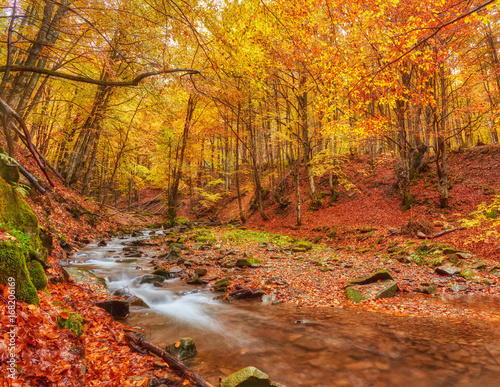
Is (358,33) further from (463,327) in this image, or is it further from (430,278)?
(463,327)

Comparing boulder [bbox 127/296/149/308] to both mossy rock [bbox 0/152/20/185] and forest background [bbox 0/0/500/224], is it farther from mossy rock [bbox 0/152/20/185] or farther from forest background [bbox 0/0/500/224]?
mossy rock [bbox 0/152/20/185]

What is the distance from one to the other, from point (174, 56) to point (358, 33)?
801 centimetres

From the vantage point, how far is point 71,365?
2.60m

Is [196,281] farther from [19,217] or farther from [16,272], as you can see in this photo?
[16,272]

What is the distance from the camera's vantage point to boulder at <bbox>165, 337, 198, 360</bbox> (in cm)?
396

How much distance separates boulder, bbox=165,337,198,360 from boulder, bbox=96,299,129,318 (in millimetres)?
1589

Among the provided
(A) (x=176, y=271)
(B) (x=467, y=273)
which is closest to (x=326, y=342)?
(B) (x=467, y=273)

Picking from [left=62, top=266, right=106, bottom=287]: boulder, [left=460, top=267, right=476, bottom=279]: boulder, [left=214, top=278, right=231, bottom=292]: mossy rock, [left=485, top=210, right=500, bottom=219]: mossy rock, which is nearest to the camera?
[left=62, top=266, right=106, bottom=287]: boulder

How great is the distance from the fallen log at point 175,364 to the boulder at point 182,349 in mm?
392

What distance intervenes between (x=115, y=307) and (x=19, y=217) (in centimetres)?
252

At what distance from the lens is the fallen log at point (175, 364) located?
3078mm

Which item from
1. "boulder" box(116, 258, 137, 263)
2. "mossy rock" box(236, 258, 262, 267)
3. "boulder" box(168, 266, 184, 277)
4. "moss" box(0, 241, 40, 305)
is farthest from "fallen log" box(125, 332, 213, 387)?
"boulder" box(116, 258, 137, 263)

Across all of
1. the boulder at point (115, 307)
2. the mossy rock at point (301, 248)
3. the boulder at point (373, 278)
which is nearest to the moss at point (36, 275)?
the boulder at point (115, 307)

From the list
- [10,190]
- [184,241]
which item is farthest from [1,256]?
[184,241]
